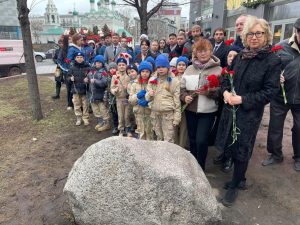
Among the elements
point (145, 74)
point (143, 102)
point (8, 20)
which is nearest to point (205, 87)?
point (143, 102)

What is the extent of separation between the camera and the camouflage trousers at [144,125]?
15.0ft

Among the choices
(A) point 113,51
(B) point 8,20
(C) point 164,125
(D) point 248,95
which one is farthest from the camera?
(B) point 8,20

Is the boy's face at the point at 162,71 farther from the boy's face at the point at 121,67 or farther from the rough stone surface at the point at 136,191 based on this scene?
the rough stone surface at the point at 136,191

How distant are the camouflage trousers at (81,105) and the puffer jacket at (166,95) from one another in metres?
2.42

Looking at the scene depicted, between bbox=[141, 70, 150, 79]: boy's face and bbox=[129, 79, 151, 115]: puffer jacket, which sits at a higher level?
bbox=[141, 70, 150, 79]: boy's face

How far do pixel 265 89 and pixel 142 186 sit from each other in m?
1.64

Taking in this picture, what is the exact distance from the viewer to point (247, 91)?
289 centimetres

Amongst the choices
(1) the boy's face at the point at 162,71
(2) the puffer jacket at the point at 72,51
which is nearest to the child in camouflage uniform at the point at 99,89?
(2) the puffer jacket at the point at 72,51

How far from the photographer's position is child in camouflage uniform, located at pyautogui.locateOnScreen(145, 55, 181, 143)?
3842mm

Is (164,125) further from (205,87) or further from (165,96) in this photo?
(205,87)

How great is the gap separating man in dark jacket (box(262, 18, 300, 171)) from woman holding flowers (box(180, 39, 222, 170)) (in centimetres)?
104

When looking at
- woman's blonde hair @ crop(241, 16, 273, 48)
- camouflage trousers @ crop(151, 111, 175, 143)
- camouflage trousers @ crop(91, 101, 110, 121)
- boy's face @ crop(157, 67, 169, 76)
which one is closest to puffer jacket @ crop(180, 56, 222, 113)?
boy's face @ crop(157, 67, 169, 76)

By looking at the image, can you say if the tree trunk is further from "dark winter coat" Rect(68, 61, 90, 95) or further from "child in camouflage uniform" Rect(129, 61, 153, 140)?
"child in camouflage uniform" Rect(129, 61, 153, 140)

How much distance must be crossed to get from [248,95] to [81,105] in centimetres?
427
